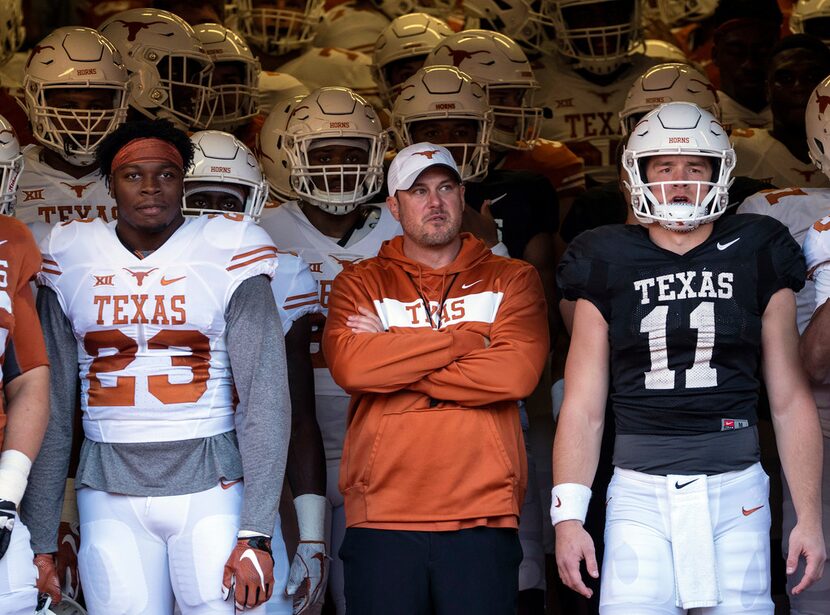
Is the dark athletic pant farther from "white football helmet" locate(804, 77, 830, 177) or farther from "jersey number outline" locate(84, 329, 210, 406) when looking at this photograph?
"white football helmet" locate(804, 77, 830, 177)

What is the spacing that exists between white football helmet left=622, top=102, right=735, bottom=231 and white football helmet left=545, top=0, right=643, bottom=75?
290 centimetres

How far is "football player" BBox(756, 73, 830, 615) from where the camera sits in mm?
4027

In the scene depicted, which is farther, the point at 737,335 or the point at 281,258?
the point at 281,258

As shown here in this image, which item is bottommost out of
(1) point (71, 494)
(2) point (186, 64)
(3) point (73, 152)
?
(1) point (71, 494)

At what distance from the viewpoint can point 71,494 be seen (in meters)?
4.60

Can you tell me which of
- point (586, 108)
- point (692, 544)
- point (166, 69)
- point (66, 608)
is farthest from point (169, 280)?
point (586, 108)

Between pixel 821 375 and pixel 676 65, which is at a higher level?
pixel 676 65

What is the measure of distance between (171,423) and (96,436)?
21 centimetres

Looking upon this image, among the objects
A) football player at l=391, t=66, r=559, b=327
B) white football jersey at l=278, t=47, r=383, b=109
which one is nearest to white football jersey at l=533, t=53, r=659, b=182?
white football jersey at l=278, t=47, r=383, b=109

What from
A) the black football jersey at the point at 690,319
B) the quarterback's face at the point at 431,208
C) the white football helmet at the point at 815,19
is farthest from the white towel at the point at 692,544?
the white football helmet at the point at 815,19

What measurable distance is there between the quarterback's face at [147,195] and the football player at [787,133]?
2.58 meters

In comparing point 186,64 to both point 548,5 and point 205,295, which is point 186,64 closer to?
point 548,5

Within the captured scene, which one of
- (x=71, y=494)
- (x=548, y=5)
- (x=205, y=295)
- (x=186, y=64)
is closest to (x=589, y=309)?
(x=205, y=295)

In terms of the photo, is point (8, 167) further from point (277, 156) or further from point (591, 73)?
point (591, 73)
